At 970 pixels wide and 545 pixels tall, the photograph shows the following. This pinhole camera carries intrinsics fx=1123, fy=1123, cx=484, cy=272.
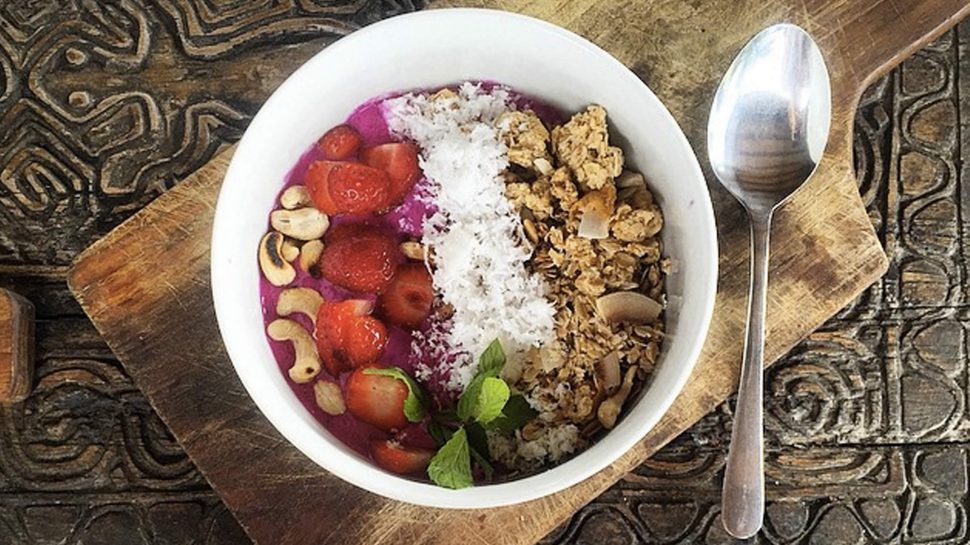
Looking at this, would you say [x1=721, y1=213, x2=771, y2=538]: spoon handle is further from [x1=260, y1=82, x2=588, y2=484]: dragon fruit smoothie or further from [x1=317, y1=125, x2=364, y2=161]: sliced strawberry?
[x1=317, y1=125, x2=364, y2=161]: sliced strawberry

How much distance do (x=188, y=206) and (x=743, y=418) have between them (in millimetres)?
701

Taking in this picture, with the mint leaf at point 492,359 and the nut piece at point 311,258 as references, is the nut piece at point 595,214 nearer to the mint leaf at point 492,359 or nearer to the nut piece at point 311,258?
the mint leaf at point 492,359

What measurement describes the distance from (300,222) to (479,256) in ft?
0.68

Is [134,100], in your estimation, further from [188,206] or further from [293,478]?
[293,478]

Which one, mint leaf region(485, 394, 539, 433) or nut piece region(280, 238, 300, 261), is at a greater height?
nut piece region(280, 238, 300, 261)

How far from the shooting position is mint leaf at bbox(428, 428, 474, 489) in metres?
1.18

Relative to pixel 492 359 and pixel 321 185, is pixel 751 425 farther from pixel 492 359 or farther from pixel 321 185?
pixel 321 185

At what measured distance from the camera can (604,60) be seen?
3.95ft

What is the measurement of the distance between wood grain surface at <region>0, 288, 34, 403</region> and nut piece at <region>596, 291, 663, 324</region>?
2.44 feet

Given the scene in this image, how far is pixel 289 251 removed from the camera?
127cm

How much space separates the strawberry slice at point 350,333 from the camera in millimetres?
1240

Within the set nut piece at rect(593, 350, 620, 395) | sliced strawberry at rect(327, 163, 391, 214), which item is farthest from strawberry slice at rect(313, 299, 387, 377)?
nut piece at rect(593, 350, 620, 395)

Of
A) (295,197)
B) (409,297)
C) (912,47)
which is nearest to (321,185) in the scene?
(295,197)

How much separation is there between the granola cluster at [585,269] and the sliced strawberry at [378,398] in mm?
126
